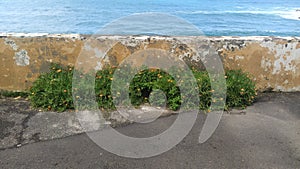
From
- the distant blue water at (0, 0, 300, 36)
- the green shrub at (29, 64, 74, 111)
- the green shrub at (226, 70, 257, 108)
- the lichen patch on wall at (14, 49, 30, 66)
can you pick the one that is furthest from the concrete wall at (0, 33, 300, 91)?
the distant blue water at (0, 0, 300, 36)

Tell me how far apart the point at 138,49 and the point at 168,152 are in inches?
75.6

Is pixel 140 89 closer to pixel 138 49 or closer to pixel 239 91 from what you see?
pixel 138 49

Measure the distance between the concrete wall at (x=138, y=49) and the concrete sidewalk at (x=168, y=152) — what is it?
2.25ft

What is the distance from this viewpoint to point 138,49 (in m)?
4.19

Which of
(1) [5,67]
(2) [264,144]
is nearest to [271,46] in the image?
(2) [264,144]

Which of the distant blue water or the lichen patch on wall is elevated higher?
the lichen patch on wall

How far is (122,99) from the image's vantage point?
3.85m

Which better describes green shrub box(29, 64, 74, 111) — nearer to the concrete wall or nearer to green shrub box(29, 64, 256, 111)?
green shrub box(29, 64, 256, 111)

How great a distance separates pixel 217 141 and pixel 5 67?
10.8 feet

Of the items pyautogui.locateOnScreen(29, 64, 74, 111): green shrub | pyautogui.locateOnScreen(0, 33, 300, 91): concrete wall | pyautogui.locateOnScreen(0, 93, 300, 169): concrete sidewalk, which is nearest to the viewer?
pyautogui.locateOnScreen(0, 93, 300, 169): concrete sidewalk

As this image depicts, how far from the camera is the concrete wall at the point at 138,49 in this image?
4113 millimetres

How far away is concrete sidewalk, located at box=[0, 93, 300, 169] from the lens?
2.57m

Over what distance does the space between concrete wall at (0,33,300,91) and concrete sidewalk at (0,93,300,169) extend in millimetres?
686

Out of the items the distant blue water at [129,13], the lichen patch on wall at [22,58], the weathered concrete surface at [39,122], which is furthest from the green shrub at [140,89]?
the distant blue water at [129,13]
